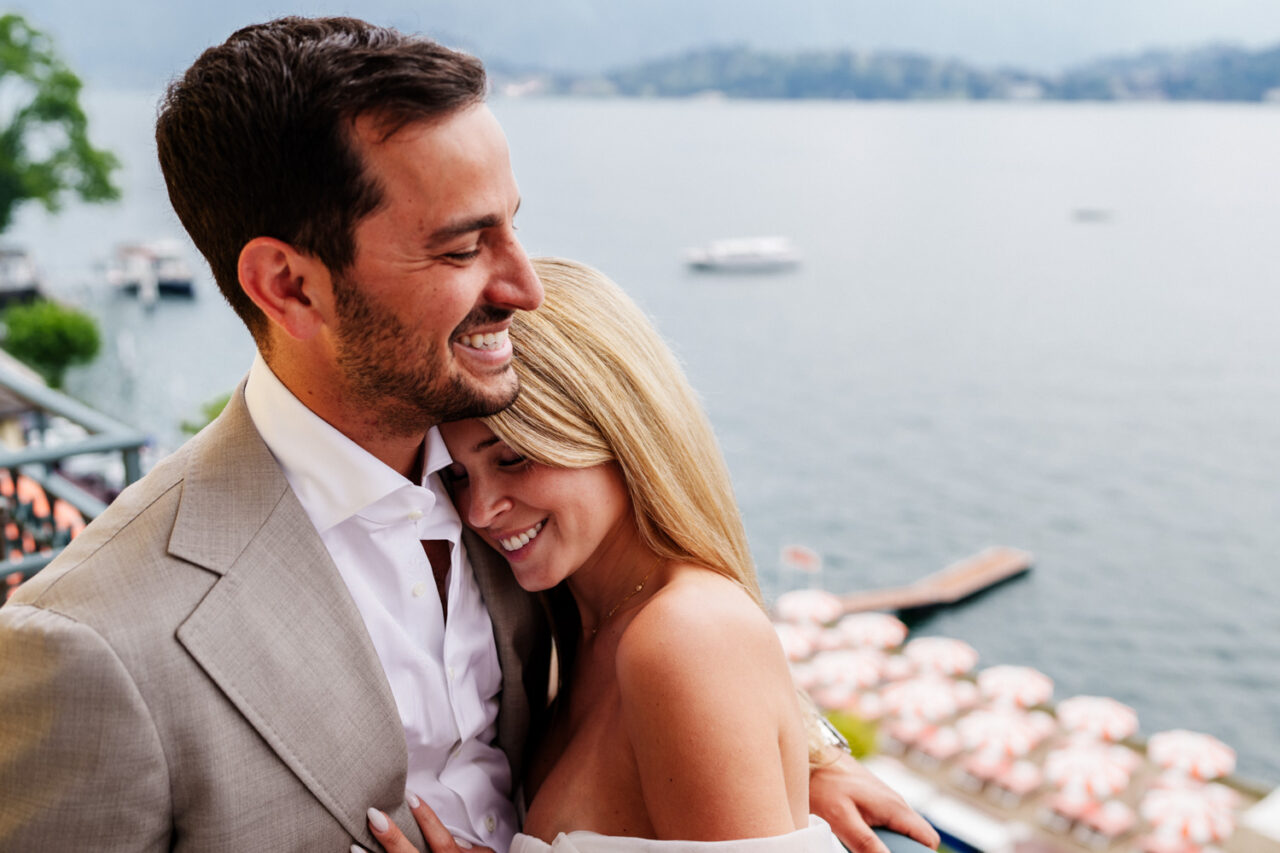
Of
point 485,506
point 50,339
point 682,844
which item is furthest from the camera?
point 50,339

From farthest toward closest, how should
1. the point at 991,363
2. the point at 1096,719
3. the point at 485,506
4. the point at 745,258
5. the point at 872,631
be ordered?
the point at 745,258
the point at 991,363
the point at 872,631
the point at 1096,719
the point at 485,506

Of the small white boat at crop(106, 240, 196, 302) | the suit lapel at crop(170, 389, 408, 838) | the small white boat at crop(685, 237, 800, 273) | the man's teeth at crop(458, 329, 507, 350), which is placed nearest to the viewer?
the suit lapel at crop(170, 389, 408, 838)

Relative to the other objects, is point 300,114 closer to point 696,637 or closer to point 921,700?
point 696,637

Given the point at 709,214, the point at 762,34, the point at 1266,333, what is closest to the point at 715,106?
the point at 762,34

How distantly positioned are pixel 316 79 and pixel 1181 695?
25.1m

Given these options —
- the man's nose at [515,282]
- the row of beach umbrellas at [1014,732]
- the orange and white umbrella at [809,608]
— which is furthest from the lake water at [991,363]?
the row of beach umbrellas at [1014,732]

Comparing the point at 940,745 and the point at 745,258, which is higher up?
the point at 940,745

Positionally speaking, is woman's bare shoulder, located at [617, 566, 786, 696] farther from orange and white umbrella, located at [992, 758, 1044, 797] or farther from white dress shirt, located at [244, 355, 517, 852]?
orange and white umbrella, located at [992, 758, 1044, 797]

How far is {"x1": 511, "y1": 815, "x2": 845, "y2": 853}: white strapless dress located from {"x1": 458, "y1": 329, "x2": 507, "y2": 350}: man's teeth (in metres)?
0.61

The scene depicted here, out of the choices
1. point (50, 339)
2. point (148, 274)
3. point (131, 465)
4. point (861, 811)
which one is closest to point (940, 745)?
point (131, 465)

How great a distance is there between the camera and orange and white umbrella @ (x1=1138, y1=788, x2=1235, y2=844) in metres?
10.9

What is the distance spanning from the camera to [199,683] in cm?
108

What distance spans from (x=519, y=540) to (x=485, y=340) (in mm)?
309

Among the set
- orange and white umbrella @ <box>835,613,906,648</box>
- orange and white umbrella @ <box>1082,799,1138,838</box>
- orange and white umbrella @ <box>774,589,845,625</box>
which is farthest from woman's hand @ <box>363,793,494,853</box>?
orange and white umbrella @ <box>835,613,906,648</box>
